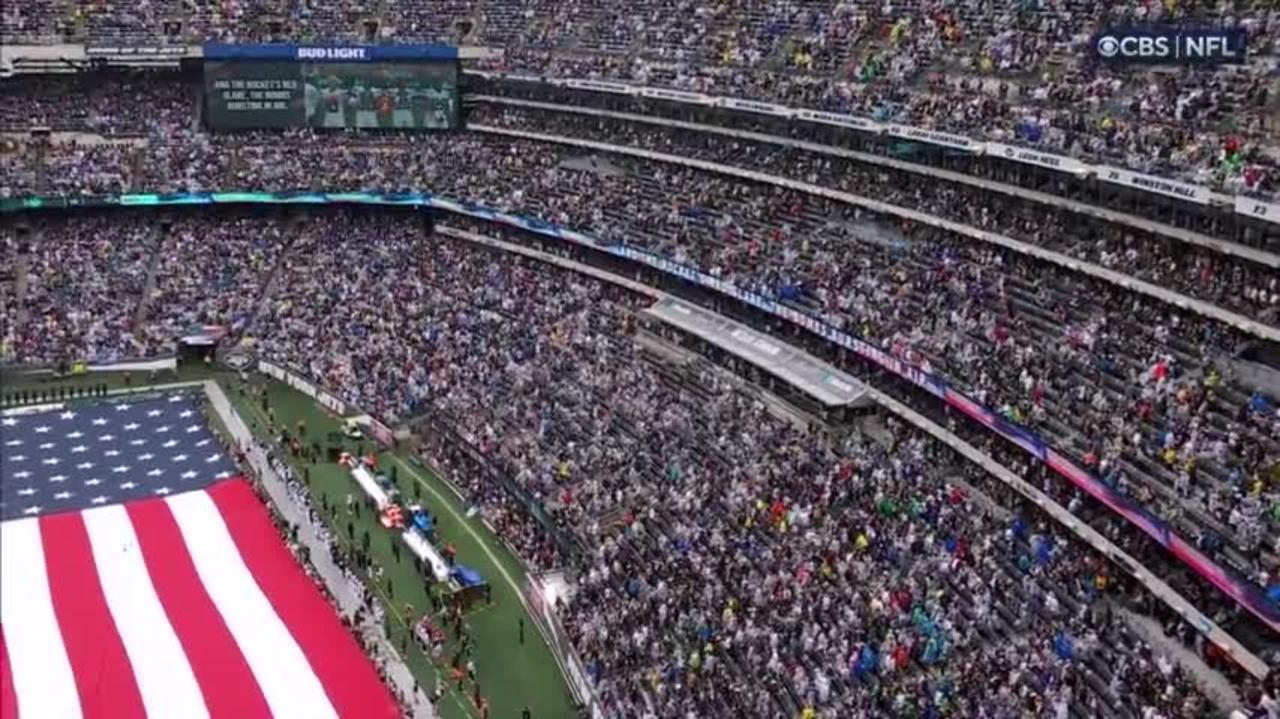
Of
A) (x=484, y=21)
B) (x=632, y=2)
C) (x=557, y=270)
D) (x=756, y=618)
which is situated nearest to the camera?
(x=756, y=618)

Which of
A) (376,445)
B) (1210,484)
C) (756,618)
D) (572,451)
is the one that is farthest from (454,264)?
(1210,484)

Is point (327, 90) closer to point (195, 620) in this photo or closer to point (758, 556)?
point (195, 620)

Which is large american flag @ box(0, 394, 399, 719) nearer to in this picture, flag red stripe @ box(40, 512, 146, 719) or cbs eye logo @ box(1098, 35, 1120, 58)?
flag red stripe @ box(40, 512, 146, 719)

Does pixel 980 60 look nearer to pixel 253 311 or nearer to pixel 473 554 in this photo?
pixel 473 554

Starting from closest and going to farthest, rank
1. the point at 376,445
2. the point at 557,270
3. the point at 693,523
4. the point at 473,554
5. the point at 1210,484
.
Answer: the point at 1210,484 < the point at 693,523 < the point at 473,554 < the point at 376,445 < the point at 557,270

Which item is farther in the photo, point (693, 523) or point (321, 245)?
point (321, 245)

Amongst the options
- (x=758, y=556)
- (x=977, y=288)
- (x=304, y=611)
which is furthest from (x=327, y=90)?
(x=758, y=556)

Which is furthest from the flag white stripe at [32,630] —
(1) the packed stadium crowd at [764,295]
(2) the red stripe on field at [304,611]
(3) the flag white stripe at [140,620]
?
(1) the packed stadium crowd at [764,295]
